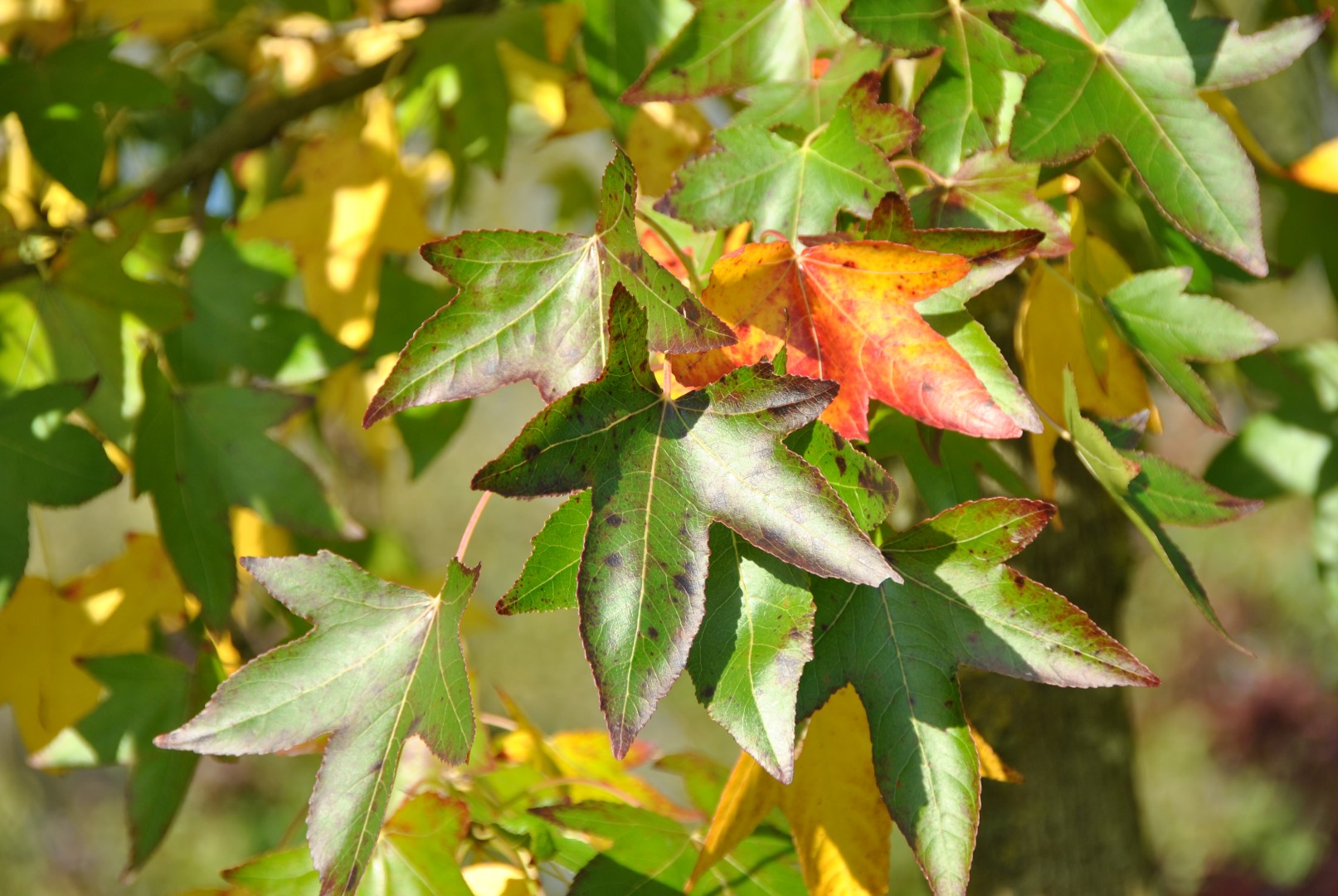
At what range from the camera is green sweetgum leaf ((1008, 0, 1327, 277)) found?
0.50 meters

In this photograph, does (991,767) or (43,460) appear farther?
(43,460)

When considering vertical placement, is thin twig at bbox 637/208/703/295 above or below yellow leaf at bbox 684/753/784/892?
above

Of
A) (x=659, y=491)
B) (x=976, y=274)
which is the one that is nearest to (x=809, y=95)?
(x=976, y=274)

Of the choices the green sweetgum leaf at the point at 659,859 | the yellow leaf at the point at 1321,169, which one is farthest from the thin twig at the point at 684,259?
the yellow leaf at the point at 1321,169

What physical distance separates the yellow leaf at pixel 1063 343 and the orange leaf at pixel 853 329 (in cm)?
14

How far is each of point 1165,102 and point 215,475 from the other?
681 millimetres

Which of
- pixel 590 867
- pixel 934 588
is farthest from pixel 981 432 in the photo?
pixel 590 867

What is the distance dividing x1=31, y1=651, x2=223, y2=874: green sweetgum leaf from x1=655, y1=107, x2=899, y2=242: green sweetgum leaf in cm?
53

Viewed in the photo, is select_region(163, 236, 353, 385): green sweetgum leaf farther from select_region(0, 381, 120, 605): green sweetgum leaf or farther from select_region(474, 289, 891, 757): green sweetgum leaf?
select_region(474, 289, 891, 757): green sweetgum leaf

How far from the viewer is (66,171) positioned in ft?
2.57

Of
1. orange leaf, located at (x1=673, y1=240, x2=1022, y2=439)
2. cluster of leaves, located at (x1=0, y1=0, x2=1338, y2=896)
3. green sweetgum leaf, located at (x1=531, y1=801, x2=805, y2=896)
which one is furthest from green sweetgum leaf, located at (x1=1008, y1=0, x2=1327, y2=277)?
green sweetgum leaf, located at (x1=531, y1=801, x2=805, y2=896)

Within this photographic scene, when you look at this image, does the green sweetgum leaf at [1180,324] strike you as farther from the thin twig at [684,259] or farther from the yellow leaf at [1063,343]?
the thin twig at [684,259]

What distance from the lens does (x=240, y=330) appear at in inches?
33.3

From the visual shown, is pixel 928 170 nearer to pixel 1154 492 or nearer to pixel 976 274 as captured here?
pixel 976 274
